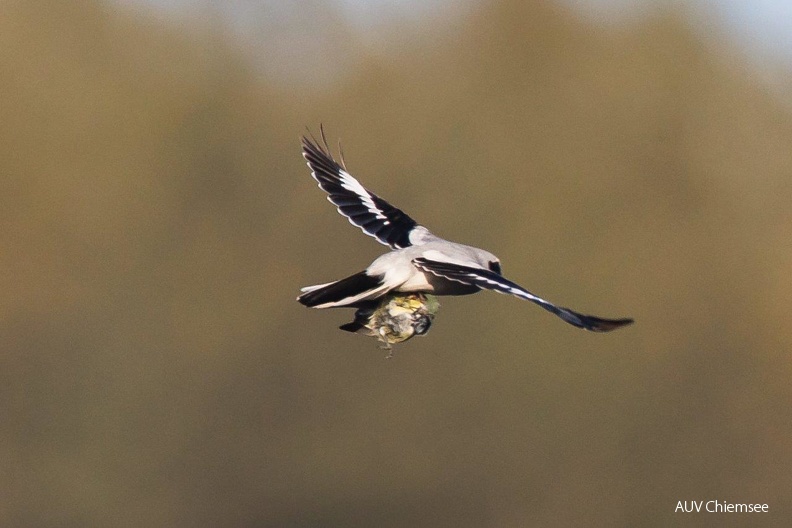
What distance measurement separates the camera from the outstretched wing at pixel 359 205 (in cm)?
1021

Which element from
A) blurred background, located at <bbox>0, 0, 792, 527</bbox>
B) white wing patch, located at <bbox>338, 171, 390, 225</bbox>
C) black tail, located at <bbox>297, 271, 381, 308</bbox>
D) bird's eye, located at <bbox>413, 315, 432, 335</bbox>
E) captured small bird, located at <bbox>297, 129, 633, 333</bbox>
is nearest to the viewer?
captured small bird, located at <bbox>297, 129, 633, 333</bbox>

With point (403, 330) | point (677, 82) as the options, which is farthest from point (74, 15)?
point (403, 330)

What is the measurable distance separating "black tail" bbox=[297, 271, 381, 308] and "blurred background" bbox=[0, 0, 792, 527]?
13267 millimetres

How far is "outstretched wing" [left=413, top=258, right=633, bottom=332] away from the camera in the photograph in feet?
22.7

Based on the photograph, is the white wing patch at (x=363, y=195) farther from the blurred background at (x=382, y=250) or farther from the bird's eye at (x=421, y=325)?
the blurred background at (x=382, y=250)

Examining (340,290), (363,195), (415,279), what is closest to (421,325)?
(415,279)

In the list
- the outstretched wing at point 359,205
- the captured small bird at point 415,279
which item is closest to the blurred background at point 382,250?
the outstretched wing at point 359,205

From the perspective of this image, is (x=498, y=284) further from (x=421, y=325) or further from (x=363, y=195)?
(x=363, y=195)

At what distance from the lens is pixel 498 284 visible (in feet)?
25.3

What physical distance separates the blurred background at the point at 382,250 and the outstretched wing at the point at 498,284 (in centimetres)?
1350

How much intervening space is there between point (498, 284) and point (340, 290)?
3.80 ft

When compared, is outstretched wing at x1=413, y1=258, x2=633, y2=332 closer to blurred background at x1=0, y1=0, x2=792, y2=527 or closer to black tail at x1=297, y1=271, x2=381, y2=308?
black tail at x1=297, y1=271, x2=381, y2=308

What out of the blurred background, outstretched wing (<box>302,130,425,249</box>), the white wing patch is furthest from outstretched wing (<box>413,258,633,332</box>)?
the blurred background

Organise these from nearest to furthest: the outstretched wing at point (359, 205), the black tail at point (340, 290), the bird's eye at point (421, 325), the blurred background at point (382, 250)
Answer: the black tail at point (340, 290), the bird's eye at point (421, 325), the outstretched wing at point (359, 205), the blurred background at point (382, 250)
